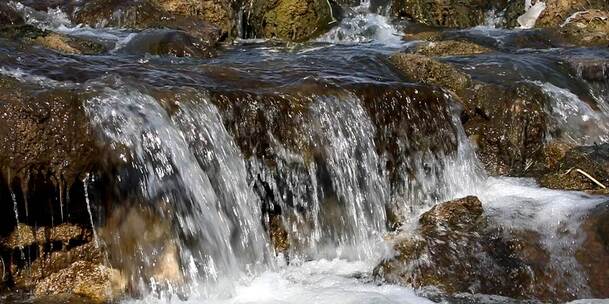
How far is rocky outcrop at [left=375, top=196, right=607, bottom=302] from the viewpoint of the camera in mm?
5098

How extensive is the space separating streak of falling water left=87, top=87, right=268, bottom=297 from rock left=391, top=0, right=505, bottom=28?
36.7 feet

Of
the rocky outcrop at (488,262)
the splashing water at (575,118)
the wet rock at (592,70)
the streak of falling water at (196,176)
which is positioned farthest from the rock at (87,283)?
the wet rock at (592,70)

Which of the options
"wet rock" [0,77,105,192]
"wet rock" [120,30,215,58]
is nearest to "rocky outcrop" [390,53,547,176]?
"wet rock" [120,30,215,58]

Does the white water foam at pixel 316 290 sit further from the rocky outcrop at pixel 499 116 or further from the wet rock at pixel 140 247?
the rocky outcrop at pixel 499 116

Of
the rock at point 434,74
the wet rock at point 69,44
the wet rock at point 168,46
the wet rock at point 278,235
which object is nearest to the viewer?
the wet rock at point 278,235

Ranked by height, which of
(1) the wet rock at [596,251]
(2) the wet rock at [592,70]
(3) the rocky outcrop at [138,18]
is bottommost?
(1) the wet rock at [596,251]

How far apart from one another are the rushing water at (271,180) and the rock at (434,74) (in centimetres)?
31

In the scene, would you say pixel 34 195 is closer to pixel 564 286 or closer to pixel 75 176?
pixel 75 176

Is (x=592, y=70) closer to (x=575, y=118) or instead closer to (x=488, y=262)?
(x=575, y=118)

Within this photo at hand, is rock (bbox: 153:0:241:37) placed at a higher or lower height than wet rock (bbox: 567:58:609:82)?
higher

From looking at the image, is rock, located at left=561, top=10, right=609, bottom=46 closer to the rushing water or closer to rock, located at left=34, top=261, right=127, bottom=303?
the rushing water

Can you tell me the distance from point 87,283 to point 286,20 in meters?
9.96

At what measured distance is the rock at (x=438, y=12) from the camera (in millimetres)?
16062

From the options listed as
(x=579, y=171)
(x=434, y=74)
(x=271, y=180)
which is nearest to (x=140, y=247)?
(x=271, y=180)
